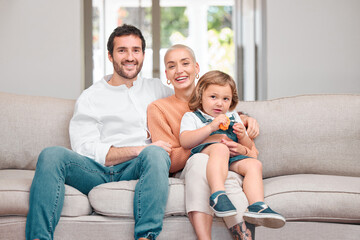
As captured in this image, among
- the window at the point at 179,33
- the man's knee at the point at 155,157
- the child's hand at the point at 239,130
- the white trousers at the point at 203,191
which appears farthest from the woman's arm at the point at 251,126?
the window at the point at 179,33

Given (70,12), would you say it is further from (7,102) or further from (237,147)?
(237,147)

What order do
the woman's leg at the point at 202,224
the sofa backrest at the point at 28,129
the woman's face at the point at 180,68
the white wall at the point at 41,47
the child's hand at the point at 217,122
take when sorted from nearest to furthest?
the woman's leg at the point at 202,224 → the child's hand at the point at 217,122 → the woman's face at the point at 180,68 → the sofa backrest at the point at 28,129 → the white wall at the point at 41,47

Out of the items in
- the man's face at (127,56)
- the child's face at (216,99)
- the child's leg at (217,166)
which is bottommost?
the child's leg at (217,166)

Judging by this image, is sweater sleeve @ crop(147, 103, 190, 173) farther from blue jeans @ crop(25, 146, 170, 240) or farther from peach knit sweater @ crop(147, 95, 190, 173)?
blue jeans @ crop(25, 146, 170, 240)

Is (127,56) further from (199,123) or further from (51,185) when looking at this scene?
(51,185)

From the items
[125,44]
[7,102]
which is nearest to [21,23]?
[7,102]

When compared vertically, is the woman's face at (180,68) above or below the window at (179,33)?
below

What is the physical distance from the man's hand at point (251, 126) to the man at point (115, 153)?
16.6 inches

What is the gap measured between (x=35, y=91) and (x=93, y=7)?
43.7 inches

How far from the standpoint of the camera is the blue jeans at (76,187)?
4.84 ft

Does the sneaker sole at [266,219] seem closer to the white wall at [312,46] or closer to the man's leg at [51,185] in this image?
the man's leg at [51,185]

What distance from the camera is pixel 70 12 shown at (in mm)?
3604

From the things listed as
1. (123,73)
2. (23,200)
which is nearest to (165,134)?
(123,73)

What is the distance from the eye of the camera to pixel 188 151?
1882 millimetres
